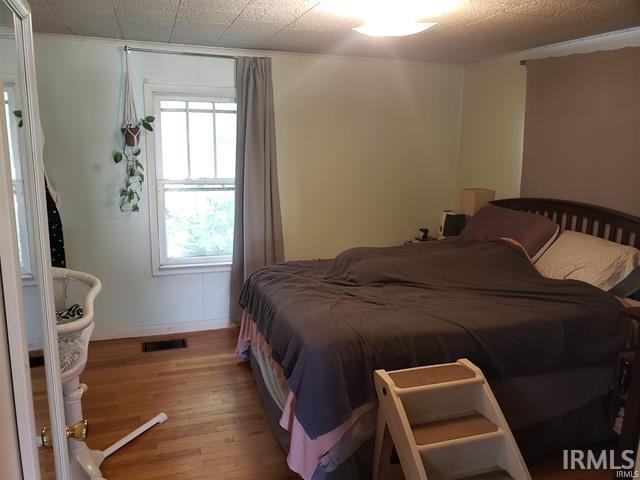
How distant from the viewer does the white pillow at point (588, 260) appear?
104 inches

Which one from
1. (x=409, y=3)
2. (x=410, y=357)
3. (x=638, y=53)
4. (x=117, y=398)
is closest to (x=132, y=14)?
(x=409, y=3)

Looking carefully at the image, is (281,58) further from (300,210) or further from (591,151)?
(591,151)

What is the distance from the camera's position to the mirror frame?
0.82 m

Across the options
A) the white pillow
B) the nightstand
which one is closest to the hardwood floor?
the nightstand

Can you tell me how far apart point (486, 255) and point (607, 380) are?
38.6 inches

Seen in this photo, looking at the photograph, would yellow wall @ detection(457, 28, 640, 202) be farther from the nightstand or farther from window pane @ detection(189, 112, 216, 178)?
window pane @ detection(189, 112, 216, 178)

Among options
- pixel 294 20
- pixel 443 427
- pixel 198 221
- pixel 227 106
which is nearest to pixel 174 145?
pixel 227 106

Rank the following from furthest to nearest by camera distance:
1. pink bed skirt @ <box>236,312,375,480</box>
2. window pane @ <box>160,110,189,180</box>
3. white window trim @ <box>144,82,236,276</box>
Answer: window pane @ <box>160,110,189,180</box>
white window trim @ <box>144,82,236,276</box>
pink bed skirt @ <box>236,312,375,480</box>

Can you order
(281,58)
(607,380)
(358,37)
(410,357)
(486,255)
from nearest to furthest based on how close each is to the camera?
1. (410,357)
2. (607,380)
3. (486,255)
4. (358,37)
5. (281,58)

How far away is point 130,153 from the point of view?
3598 mm

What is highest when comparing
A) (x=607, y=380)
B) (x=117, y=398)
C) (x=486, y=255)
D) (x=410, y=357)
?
(x=486, y=255)

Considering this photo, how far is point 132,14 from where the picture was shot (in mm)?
2791

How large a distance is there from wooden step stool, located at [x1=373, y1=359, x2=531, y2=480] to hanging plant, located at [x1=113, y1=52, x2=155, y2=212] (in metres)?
2.57

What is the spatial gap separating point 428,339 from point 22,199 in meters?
1.69
